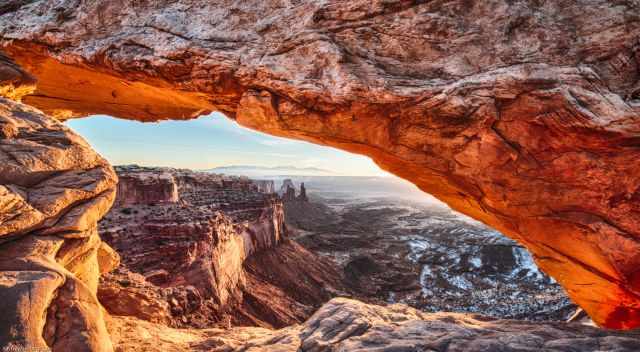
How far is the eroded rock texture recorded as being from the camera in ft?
10.7

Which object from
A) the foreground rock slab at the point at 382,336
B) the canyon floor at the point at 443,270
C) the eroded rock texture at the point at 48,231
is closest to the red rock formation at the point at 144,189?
the foreground rock slab at the point at 382,336

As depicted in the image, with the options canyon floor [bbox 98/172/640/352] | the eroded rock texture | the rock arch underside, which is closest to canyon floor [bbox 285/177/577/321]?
canyon floor [bbox 98/172/640/352]

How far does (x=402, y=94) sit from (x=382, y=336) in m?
4.65

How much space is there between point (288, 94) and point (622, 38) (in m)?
6.49

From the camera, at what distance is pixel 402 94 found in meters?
5.80

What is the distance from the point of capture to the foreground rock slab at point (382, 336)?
180 inches

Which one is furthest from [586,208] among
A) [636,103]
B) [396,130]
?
[396,130]

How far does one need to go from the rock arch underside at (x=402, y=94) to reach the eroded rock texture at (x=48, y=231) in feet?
0.11

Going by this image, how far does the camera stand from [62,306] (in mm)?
3619

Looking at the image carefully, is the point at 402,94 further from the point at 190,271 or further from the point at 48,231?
the point at 190,271

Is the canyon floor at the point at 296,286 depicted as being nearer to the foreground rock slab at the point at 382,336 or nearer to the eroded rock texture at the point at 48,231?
the foreground rock slab at the point at 382,336

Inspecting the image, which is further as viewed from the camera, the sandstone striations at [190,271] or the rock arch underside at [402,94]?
the sandstone striations at [190,271]

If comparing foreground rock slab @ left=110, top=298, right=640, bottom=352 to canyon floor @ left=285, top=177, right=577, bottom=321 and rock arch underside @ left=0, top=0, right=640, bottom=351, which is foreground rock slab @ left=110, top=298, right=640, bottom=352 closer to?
rock arch underside @ left=0, top=0, right=640, bottom=351

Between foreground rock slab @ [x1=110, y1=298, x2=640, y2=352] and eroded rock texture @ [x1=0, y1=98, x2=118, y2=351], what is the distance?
1812mm
